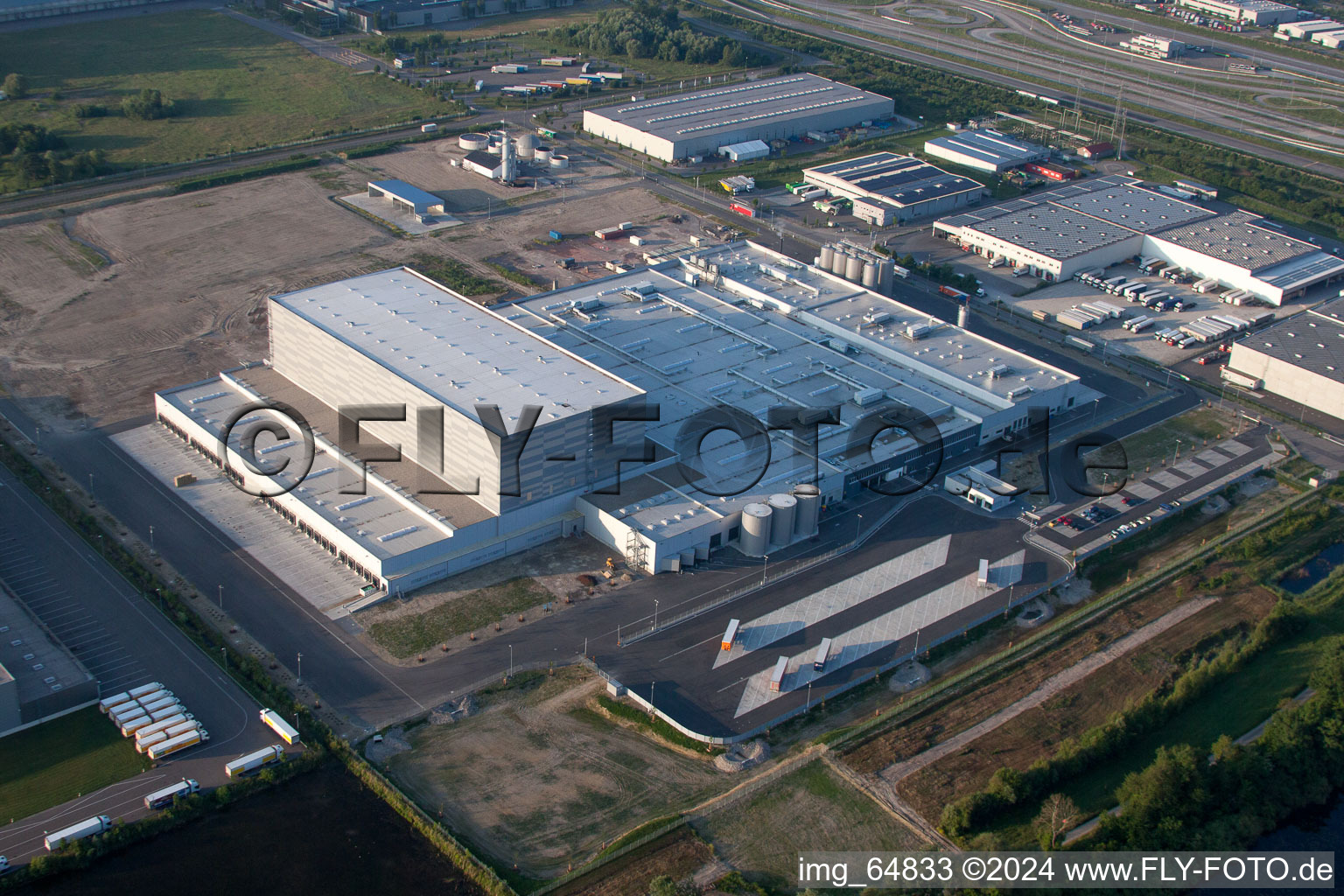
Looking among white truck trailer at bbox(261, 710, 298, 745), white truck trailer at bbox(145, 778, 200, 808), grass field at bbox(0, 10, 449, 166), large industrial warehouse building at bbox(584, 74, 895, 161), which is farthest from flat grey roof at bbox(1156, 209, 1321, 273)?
white truck trailer at bbox(145, 778, 200, 808)

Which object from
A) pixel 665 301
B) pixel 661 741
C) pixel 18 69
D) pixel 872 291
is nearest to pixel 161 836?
pixel 661 741

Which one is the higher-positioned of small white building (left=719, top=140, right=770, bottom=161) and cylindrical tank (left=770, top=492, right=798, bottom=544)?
small white building (left=719, top=140, right=770, bottom=161)

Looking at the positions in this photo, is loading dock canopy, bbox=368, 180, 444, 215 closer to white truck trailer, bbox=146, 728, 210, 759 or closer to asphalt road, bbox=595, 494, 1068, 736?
asphalt road, bbox=595, 494, 1068, 736

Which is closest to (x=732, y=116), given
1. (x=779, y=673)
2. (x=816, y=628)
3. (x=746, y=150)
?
(x=746, y=150)

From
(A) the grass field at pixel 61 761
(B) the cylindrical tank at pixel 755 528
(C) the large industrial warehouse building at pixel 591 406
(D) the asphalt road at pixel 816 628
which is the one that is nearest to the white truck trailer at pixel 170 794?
(A) the grass field at pixel 61 761

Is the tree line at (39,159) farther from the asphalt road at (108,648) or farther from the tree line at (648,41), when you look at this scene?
the tree line at (648,41)
